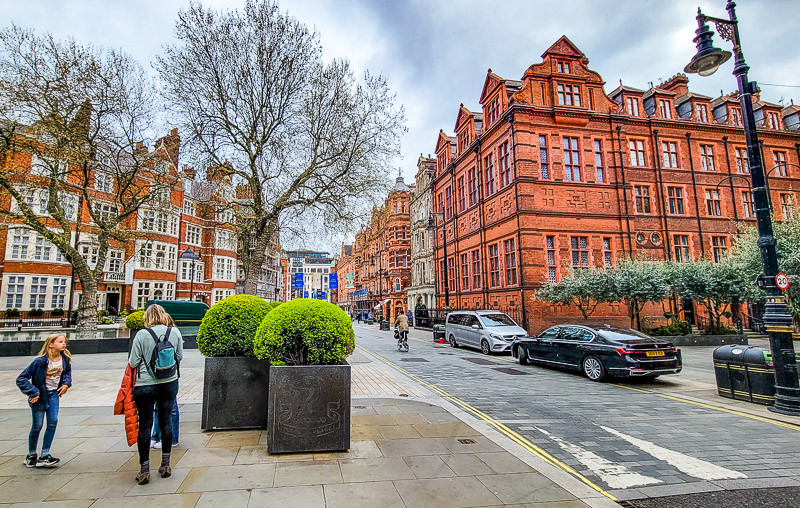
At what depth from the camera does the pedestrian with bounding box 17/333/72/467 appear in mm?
4254

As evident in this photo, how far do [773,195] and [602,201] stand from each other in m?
15.3

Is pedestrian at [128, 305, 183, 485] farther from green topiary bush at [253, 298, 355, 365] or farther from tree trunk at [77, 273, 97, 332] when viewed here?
tree trunk at [77, 273, 97, 332]

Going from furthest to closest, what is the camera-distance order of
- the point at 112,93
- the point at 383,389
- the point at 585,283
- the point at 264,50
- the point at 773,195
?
the point at 773,195 → the point at 585,283 → the point at 112,93 → the point at 264,50 → the point at 383,389

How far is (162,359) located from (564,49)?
27.8 m

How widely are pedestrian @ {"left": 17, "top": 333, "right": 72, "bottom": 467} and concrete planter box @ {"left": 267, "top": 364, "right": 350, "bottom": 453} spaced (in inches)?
92.4

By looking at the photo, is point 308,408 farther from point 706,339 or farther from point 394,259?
point 394,259

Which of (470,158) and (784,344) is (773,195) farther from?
(784,344)

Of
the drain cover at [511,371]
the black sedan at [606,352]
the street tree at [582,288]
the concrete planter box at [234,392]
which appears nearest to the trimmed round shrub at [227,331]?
the concrete planter box at [234,392]

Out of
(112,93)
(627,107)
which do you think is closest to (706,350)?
(627,107)

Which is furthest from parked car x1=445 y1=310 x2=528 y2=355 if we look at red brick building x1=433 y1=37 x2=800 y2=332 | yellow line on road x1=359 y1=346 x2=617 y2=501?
yellow line on road x1=359 y1=346 x2=617 y2=501

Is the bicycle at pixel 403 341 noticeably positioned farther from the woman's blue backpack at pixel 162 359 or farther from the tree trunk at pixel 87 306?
the woman's blue backpack at pixel 162 359

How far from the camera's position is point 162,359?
4.02 metres

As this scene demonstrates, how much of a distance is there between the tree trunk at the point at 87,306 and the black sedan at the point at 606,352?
63.9 feet

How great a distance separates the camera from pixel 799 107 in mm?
29500
